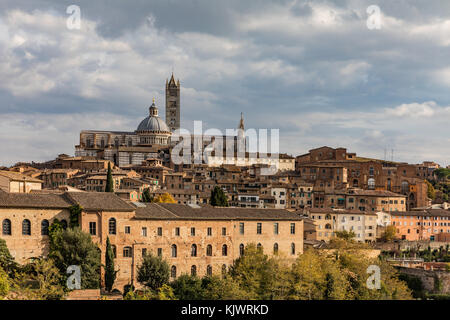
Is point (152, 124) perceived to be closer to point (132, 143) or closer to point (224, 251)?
point (132, 143)

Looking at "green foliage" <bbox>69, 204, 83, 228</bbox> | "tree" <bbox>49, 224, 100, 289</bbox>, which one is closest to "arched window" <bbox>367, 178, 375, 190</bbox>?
"green foliage" <bbox>69, 204, 83, 228</bbox>

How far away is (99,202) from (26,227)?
378 centimetres

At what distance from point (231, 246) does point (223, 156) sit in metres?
58.0

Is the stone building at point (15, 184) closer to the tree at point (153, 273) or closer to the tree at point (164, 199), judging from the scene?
the tree at point (153, 273)

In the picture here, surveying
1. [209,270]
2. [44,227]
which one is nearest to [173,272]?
[209,270]

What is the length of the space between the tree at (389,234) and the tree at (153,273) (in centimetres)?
2899

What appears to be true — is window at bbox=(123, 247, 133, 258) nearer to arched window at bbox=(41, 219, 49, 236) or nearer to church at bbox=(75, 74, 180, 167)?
arched window at bbox=(41, 219, 49, 236)

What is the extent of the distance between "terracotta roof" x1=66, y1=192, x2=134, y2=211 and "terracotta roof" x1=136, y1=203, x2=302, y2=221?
3.46 feet

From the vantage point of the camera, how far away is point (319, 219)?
5112 centimetres

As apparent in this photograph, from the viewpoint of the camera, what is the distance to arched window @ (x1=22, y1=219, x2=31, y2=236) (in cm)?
2803

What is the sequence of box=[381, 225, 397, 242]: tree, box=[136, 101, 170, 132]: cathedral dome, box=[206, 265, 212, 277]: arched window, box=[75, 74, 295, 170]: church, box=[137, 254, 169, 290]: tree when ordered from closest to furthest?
box=[137, 254, 169, 290]: tree → box=[206, 265, 212, 277]: arched window → box=[381, 225, 397, 242]: tree → box=[75, 74, 295, 170]: church → box=[136, 101, 170, 132]: cathedral dome

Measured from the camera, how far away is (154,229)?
3092 centimetres

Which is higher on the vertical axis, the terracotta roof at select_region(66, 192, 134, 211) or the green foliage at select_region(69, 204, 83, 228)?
the terracotta roof at select_region(66, 192, 134, 211)

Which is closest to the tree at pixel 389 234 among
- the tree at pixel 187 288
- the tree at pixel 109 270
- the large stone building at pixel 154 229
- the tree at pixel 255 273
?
the large stone building at pixel 154 229
